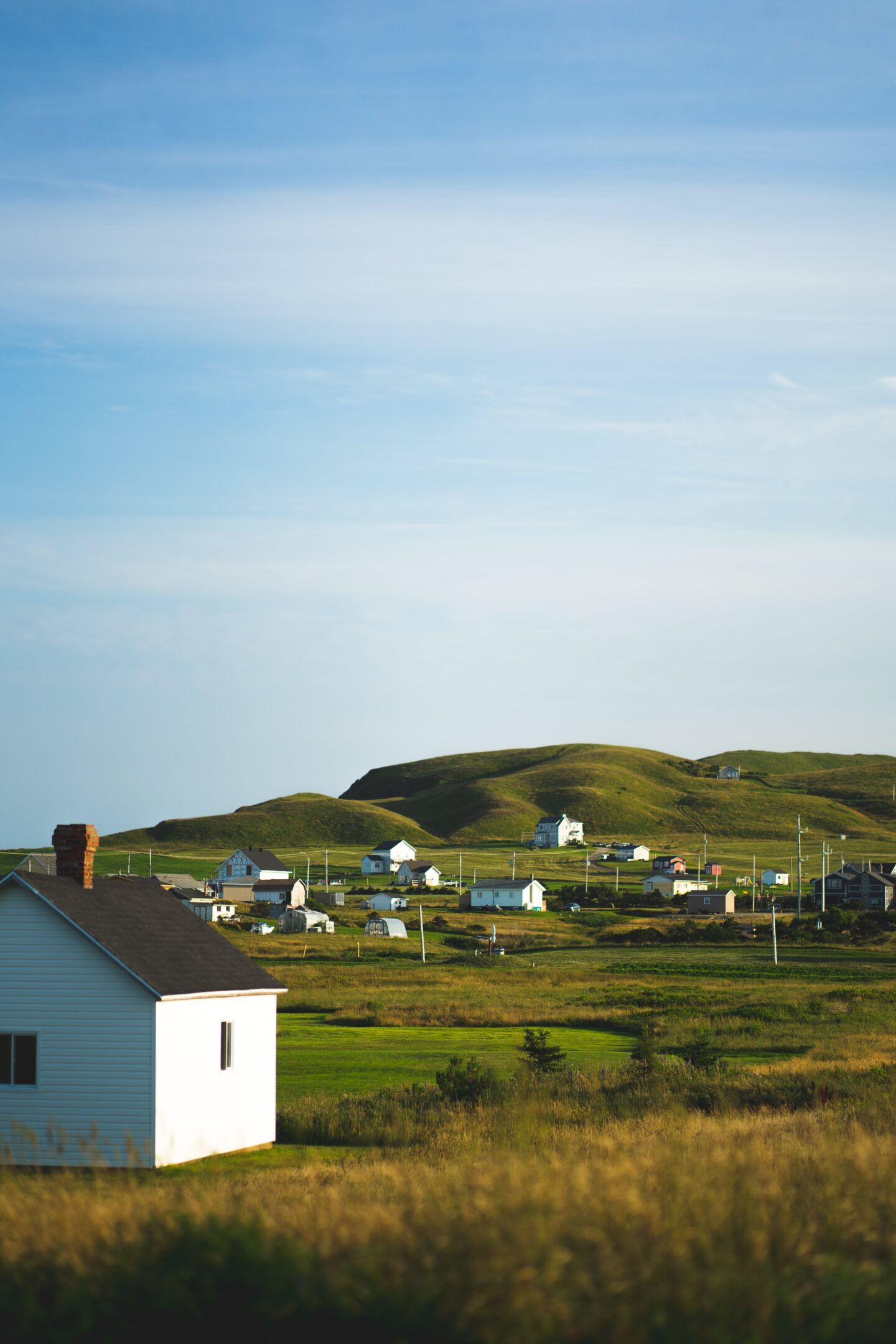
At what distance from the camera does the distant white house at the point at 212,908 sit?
11400 centimetres

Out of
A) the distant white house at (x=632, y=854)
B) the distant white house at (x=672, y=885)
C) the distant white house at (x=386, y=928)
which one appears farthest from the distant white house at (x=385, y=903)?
the distant white house at (x=632, y=854)

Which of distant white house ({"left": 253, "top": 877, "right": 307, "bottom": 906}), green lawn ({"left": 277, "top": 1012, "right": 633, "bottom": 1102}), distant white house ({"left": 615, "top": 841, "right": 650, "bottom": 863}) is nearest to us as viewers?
green lawn ({"left": 277, "top": 1012, "right": 633, "bottom": 1102})

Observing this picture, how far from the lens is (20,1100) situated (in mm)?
22469

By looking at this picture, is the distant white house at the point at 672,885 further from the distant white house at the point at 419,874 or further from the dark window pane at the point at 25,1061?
the dark window pane at the point at 25,1061

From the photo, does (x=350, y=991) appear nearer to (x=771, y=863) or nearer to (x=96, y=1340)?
(x=96, y=1340)

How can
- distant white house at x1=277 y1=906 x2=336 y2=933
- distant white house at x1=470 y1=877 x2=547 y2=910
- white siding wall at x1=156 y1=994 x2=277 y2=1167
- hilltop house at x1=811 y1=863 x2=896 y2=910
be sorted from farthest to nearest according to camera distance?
1. distant white house at x1=470 y1=877 x2=547 y2=910
2. hilltop house at x1=811 y1=863 x2=896 y2=910
3. distant white house at x1=277 y1=906 x2=336 y2=933
4. white siding wall at x1=156 y1=994 x2=277 y2=1167

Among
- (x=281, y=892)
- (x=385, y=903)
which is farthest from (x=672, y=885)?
(x=281, y=892)

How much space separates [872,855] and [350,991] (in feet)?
459

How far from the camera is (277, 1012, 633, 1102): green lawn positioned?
3344 centimetres

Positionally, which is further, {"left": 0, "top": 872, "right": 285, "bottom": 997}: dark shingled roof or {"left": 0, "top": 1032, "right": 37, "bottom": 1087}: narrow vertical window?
{"left": 0, "top": 872, "right": 285, "bottom": 997}: dark shingled roof

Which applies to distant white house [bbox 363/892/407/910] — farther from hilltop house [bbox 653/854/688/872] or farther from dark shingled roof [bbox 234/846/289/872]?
hilltop house [bbox 653/854/688/872]

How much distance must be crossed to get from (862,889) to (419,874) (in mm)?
59877

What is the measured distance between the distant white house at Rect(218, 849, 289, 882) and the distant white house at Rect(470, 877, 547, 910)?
32.6 metres

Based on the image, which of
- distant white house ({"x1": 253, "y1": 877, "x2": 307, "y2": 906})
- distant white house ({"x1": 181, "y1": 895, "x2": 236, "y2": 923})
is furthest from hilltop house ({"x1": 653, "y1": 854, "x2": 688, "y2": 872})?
distant white house ({"x1": 181, "y1": 895, "x2": 236, "y2": 923})
